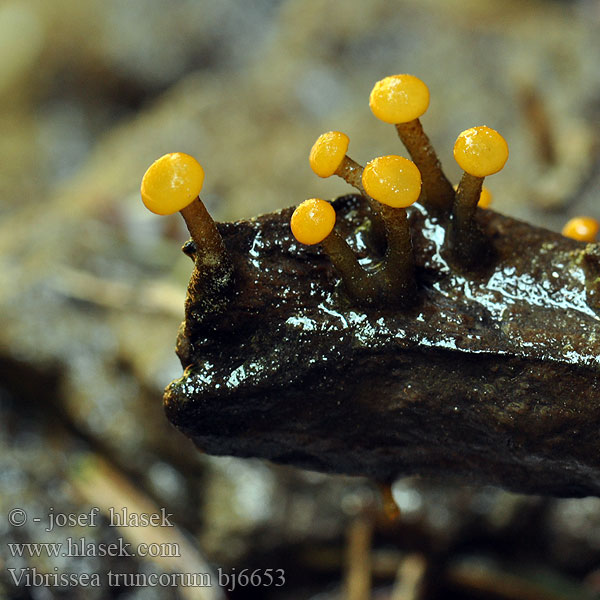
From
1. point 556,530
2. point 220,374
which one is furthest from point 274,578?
point 220,374

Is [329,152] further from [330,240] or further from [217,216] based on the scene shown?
[217,216]

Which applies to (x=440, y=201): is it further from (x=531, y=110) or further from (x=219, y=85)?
(x=219, y=85)

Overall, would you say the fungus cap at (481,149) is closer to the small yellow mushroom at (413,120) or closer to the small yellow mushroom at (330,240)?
the small yellow mushroom at (413,120)

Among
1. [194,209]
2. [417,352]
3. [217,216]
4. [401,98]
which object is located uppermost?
[217,216]

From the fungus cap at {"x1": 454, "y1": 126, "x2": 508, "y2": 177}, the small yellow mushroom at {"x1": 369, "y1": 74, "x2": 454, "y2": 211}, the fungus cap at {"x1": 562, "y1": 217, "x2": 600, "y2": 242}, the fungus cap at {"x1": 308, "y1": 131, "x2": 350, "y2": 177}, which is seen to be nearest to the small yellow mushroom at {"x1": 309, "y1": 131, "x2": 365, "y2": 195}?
the fungus cap at {"x1": 308, "y1": 131, "x2": 350, "y2": 177}

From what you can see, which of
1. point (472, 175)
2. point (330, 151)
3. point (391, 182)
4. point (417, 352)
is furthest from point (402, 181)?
point (417, 352)
